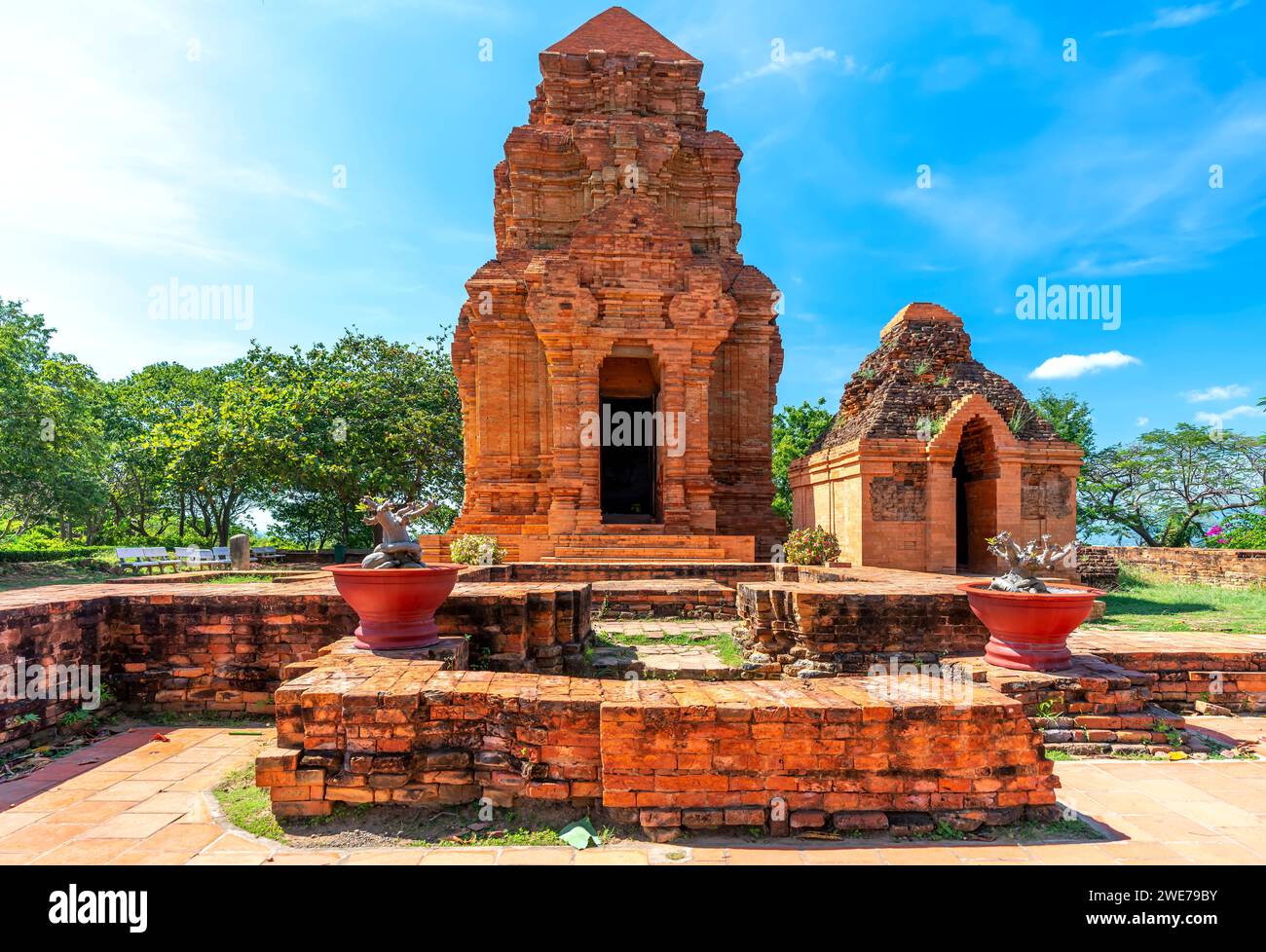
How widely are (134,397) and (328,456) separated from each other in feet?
43.2

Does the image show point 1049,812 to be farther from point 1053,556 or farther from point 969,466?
point 969,466

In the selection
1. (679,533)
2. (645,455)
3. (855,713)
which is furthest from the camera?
(645,455)

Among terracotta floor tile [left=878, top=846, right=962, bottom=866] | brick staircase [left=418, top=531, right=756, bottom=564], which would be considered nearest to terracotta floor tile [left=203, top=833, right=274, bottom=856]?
terracotta floor tile [left=878, top=846, right=962, bottom=866]

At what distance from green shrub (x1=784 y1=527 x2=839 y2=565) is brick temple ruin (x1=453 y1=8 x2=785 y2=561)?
3.08 feet

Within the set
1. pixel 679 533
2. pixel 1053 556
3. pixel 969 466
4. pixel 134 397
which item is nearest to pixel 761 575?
pixel 679 533

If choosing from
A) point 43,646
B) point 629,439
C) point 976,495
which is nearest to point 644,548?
point 629,439

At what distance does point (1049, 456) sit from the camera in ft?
47.2

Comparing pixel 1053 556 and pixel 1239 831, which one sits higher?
pixel 1053 556

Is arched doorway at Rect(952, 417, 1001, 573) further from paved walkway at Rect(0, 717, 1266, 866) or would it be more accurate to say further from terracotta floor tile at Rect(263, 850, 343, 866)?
terracotta floor tile at Rect(263, 850, 343, 866)

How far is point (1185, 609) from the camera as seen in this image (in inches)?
485

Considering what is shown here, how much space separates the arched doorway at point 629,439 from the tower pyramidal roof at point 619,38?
29.1 ft

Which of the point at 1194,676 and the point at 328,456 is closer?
the point at 1194,676

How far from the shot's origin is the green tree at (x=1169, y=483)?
2917cm

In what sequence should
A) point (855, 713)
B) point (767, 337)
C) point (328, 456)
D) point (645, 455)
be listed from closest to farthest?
1. point (855, 713)
2. point (767, 337)
3. point (645, 455)
4. point (328, 456)
